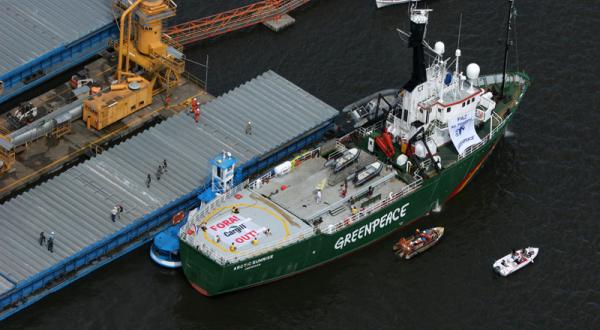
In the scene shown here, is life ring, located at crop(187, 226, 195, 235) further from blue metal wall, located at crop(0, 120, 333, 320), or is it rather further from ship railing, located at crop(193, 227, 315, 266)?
blue metal wall, located at crop(0, 120, 333, 320)

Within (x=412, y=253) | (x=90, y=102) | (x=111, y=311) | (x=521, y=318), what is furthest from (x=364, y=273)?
(x=90, y=102)

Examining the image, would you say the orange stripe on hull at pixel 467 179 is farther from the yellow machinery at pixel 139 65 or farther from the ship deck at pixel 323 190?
the yellow machinery at pixel 139 65

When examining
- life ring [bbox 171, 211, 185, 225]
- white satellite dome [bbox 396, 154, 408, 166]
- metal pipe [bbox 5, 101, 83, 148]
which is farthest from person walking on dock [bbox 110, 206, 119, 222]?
white satellite dome [bbox 396, 154, 408, 166]

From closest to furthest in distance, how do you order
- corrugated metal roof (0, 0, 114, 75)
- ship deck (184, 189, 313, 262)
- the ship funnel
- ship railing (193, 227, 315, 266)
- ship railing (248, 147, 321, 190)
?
ship railing (193, 227, 315, 266), ship deck (184, 189, 313, 262), ship railing (248, 147, 321, 190), the ship funnel, corrugated metal roof (0, 0, 114, 75)

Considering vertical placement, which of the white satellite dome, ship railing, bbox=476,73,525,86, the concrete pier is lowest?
the concrete pier

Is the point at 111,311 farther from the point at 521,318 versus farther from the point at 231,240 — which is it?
the point at 521,318

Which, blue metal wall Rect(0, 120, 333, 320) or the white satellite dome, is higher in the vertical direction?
the white satellite dome

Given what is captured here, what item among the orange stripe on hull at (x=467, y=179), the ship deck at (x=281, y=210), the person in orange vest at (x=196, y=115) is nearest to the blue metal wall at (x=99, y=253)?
the ship deck at (x=281, y=210)
